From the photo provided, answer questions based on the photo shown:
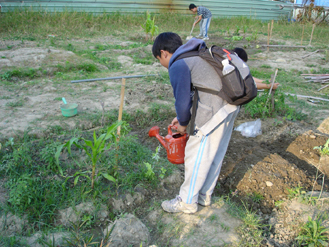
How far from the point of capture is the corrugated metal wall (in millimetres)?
10027

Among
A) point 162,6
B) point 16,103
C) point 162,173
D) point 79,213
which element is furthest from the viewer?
point 162,6

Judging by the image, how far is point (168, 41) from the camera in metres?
2.09

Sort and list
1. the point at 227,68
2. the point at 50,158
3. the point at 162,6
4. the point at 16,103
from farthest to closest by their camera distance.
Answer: the point at 162,6 < the point at 16,103 < the point at 50,158 < the point at 227,68

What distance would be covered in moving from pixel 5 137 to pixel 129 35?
8.00 meters

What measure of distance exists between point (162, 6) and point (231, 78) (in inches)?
504

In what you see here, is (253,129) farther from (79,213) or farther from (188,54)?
(79,213)

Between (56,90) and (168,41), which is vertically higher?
(168,41)

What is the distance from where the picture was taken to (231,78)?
186cm

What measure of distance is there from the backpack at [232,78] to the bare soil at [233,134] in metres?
1.29

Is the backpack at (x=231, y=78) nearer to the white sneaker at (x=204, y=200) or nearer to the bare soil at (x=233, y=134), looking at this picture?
the white sneaker at (x=204, y=200)

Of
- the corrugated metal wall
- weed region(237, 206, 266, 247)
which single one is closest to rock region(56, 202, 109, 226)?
weed region(237, 206, 266, 247)

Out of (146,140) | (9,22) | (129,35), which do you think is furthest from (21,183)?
(129,35)

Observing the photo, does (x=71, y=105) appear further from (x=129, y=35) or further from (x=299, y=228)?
(x=129, y=35)

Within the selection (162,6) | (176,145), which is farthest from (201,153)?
(162,6)
